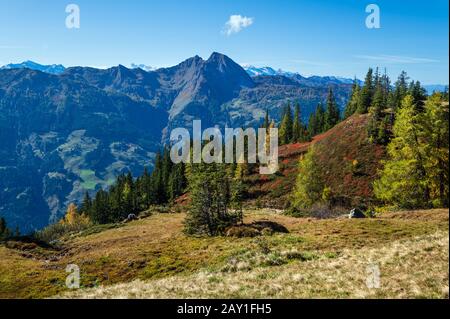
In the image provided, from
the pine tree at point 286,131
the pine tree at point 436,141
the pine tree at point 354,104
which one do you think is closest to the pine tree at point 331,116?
the pine tree at point 354,104

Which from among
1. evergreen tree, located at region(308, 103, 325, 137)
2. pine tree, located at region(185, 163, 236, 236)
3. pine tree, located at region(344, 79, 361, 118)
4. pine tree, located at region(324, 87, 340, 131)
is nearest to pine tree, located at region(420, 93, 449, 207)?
pine tree, located at region(185, 163, 236, 236)

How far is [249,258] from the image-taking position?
89.1ft

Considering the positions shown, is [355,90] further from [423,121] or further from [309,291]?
[309,291]

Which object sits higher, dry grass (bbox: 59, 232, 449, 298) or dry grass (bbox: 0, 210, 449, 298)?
dry grass (bbox: 59, 232, 449, 298)

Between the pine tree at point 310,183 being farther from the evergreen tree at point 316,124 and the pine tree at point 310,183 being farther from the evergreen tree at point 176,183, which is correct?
the evergreen tree at point 316,124

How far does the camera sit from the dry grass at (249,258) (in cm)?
1775

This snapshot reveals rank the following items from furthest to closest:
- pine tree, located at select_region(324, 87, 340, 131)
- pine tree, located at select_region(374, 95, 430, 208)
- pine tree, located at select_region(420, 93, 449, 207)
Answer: pine tree, located at select_region(324, 87, 340, 131), pine tree, located at select_region(374, 95, 430, 208), pine tree, located at select_region(420, 93, 449, 207)

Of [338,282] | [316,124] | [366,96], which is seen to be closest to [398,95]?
[366,96]

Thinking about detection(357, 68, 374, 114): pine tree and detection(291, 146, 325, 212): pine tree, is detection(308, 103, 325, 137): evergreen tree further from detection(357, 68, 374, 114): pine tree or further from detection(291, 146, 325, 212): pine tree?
detection(291, 146, 325, 212): pine tree

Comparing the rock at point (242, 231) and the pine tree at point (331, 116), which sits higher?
the pine tree at point (331, 116)

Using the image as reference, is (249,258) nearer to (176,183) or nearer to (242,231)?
(242,231)

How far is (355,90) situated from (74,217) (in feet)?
372

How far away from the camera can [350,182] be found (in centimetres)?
8500

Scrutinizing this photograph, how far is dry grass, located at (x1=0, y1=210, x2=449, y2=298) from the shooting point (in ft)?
58.2
